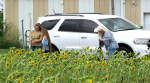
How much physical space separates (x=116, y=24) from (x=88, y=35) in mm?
1064

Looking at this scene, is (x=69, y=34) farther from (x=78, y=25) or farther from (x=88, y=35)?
(x=88, y=35)

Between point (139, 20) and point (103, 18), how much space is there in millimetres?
9372

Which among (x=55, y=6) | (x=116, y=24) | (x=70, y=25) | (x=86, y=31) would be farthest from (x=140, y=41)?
(x=55, y=6)

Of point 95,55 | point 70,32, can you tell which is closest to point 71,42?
point 70,32

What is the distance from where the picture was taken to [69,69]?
6.84 m

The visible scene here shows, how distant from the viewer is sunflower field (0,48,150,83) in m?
5.96

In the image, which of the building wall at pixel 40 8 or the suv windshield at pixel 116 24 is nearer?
the suv windshield at pixel 116 24

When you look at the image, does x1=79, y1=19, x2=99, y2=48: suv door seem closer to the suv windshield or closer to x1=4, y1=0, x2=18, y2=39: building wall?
the suv windshield

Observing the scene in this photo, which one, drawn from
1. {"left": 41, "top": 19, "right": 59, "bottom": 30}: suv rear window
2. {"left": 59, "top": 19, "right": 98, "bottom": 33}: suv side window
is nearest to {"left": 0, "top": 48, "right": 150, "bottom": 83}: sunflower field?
{"left": 59, "top": 19, "right": 98, "bottom": 33}: suv side window

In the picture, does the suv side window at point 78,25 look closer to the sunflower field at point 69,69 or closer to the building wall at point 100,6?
the sunflower field at point 69,69

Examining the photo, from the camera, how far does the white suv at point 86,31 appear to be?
16.1 metres

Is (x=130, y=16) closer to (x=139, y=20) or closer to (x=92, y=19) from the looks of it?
(x=139, y=20)

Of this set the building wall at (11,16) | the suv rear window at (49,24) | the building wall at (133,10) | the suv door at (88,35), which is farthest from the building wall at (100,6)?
the suv door at (88,35)

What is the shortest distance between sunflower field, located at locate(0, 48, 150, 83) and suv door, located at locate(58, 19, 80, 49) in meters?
8.95
